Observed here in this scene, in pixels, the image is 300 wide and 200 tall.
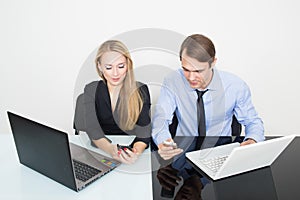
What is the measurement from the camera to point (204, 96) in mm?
1937

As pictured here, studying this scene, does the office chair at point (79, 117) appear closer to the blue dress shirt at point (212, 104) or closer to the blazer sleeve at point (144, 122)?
the blazer sleeve at point (144, 122)

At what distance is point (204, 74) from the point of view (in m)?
1.88

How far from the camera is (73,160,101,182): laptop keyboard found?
4.58 feet

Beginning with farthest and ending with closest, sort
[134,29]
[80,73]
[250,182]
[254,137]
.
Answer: [80,73]
[134,29]
[254,137]
[250,182]

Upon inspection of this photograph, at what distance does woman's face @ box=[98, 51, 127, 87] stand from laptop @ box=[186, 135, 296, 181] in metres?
0.56

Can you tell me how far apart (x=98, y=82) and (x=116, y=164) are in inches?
24.3

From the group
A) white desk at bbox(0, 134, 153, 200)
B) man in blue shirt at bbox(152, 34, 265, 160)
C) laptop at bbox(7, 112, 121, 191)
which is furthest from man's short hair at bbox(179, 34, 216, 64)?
laptop at bbox(7, 112, 121, 191)

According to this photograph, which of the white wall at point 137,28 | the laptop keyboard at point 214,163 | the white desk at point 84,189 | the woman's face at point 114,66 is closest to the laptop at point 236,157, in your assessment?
the laptop keyboard at point 214,163

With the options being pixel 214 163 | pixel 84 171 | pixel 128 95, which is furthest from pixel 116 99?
pixel 214 163

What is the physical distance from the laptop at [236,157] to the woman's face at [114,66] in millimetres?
557

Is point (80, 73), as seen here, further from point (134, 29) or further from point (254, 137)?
point (254, 137)

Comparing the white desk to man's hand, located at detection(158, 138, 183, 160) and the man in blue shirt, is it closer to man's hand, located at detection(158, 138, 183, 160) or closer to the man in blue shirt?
man's hand, located at detection(158, 138, 183, 160)

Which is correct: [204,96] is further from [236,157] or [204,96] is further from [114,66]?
[236,157]

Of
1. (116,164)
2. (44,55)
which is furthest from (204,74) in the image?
(44,55)
